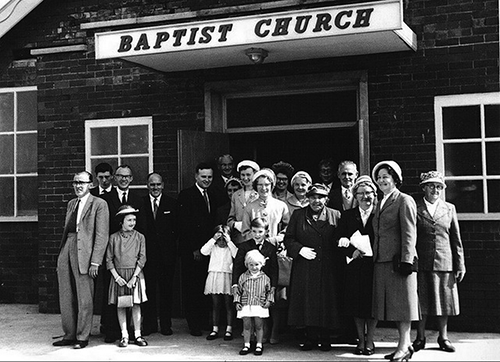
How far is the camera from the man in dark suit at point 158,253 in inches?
337

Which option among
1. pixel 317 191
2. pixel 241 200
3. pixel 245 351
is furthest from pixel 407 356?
pixel 241 200

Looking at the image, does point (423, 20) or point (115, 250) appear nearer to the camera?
point (115, 250)

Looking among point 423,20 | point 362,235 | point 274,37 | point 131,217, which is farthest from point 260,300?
point 423,20

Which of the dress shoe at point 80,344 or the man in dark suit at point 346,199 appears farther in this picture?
the dress shoe at point 80,344

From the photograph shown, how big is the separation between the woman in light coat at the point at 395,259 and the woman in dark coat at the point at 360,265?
112 mm

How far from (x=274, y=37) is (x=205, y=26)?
2.83ft

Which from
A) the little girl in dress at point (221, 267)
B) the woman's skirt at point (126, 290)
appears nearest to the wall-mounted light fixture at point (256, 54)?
the little girl in dress at point (221, 267)

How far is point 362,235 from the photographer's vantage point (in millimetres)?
7309

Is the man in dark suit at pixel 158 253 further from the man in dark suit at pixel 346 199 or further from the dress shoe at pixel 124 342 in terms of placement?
the man in dark suit at pixel 346 199

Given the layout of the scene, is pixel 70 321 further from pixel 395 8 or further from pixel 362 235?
pixel 395 8

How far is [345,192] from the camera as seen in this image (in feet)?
26.5

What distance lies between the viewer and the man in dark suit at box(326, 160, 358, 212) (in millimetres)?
7996

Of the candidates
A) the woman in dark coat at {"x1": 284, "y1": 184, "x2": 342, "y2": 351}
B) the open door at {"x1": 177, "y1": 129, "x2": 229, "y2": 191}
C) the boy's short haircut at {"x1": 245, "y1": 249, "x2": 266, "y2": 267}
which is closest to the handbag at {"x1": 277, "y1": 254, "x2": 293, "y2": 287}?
the woman in dark coat at {"x1": 284, "y1": 184, "x2": 342, "y2": 351}

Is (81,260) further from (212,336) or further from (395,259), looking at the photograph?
(395,259)
